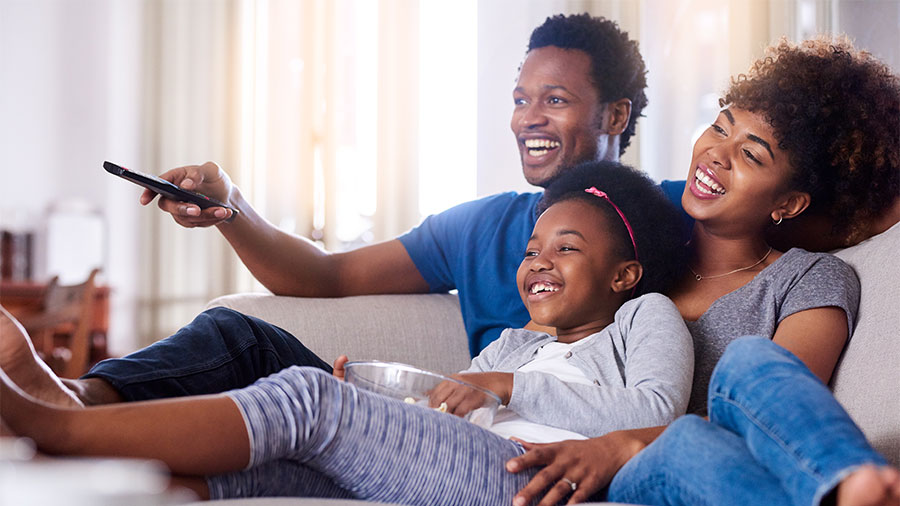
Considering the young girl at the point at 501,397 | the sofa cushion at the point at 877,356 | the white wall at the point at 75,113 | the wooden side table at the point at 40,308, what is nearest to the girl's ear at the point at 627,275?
the young girl at the point at 501,397

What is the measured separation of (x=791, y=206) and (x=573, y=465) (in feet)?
2.10

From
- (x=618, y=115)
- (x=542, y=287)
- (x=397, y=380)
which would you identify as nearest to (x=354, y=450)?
(x=397, y=380)

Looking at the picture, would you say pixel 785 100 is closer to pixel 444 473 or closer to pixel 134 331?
pixel 444 473

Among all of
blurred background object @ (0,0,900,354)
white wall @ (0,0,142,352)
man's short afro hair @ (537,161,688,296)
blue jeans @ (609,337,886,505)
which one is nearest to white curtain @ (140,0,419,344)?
blurred background object @ (0,0,900,354)

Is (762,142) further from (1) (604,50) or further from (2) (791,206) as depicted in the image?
(1) (604,50)

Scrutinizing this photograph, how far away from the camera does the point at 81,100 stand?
12.8 ft

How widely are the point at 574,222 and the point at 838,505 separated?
73 cm

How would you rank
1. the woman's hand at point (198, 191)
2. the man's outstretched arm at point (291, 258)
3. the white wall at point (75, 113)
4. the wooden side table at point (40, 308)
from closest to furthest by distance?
the woman's hand at point (198, 191), the man's outstretched arm at point (291, 258), the wooden side table at point (40, 308), the white wall at point (75, 113)

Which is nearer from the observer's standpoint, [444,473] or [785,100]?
[444,473]

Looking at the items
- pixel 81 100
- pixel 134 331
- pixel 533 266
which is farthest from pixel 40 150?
pixel 533 266

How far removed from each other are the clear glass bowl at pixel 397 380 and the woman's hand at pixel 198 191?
0.55m

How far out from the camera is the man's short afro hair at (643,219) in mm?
1354

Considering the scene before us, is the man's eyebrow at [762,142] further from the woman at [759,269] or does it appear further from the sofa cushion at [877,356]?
the sofa cushion at [877,356]

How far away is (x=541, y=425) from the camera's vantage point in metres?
1.10
